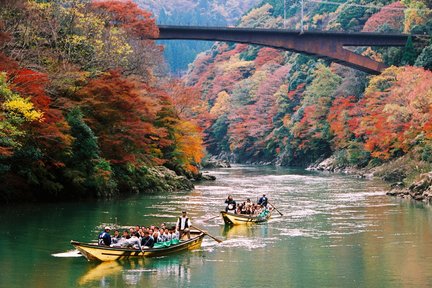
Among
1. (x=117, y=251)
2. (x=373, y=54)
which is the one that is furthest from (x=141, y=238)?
(x=373, y=54)

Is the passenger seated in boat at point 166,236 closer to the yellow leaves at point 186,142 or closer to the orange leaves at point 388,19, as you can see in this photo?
the yellow leaves at point 186,142

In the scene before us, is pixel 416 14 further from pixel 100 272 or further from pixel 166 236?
pixel 100 272

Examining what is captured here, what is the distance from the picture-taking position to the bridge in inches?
3345

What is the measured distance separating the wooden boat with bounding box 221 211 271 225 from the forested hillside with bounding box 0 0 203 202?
1030 cm

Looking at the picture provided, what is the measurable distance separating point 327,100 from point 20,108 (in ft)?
195

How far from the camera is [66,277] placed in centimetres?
2644

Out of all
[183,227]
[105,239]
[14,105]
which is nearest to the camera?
[105,239]

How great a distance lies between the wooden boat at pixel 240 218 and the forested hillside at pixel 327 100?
1869 centimetres

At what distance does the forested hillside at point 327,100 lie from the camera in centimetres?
7031

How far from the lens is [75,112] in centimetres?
4806

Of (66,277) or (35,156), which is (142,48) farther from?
(66,277)

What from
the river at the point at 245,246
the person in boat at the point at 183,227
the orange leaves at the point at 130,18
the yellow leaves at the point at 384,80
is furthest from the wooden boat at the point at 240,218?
the yellow leaves at the point at 384,80

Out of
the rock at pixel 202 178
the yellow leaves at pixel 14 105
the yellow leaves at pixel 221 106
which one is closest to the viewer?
the yellow leaves at pixel 14 105

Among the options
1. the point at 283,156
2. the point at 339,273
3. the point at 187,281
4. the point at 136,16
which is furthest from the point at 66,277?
the point at 283,156
